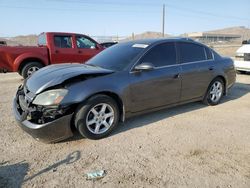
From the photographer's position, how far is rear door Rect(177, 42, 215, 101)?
4926mm

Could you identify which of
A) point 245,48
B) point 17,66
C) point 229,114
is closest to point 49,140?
point 229,114

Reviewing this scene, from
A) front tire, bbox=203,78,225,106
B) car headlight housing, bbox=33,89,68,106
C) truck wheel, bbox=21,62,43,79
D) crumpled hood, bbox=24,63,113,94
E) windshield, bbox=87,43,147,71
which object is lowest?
front tire, bbox=203,78,225,106

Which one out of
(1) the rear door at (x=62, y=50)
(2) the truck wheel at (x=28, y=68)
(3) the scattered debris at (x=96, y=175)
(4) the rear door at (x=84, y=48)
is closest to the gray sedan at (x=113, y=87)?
(3) the scattered debris at (x=96, y=175)

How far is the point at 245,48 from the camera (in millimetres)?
9578

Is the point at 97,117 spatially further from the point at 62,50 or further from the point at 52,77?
the point at 62,50

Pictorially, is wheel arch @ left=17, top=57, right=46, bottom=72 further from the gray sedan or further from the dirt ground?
the gray sedan

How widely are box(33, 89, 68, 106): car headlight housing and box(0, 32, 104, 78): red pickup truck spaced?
17.4 feet

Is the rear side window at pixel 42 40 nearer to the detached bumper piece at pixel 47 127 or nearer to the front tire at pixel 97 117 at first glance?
the detached bumper piece at pixel 47 127

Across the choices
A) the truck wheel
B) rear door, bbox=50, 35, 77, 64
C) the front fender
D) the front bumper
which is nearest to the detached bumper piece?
the front bumper

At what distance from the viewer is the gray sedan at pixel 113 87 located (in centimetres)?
347

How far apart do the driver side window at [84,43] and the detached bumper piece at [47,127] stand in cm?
605

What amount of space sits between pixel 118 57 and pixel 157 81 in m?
0.84

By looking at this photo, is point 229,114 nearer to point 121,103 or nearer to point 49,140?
point 121,103

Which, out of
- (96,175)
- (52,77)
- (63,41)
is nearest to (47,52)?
(63,41)
